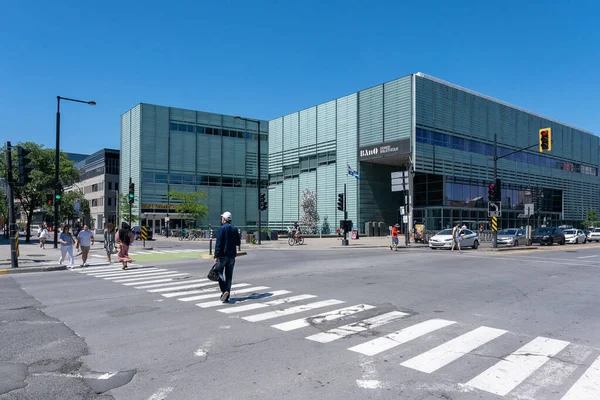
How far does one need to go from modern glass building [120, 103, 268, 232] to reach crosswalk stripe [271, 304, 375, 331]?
48.5m

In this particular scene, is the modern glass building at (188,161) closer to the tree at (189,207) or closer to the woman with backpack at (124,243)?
the tree at (189,207)

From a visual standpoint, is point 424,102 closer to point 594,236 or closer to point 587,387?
point 594,236

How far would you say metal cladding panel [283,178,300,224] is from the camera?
5969 cm

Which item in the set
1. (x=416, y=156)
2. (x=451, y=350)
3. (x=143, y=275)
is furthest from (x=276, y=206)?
(x=451, y=350)

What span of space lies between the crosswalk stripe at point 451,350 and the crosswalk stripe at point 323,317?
2187 millimetres

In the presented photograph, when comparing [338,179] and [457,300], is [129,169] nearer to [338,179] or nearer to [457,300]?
[338,179]

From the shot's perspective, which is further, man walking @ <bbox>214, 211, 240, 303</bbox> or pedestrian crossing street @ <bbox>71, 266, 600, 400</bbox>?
man walking @ <bbox>214, 211, 240, 303</bbox>

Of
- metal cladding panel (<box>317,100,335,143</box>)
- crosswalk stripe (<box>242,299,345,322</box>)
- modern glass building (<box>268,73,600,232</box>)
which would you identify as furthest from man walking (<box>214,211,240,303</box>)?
metal cladding panel (<box>317,100,335,143</box>)

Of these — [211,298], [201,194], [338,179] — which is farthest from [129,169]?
[211,298]

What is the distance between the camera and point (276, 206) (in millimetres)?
63469

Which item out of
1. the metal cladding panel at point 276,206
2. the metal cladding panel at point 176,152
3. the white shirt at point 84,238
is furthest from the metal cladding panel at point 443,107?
the white shirt at point 84,238

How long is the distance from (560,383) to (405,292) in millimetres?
5946

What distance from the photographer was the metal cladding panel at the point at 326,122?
5500 cm

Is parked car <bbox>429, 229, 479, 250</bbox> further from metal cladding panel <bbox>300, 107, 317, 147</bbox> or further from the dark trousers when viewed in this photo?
metal cladding panel <bbox>300, 107, 317, 147</bbox>
